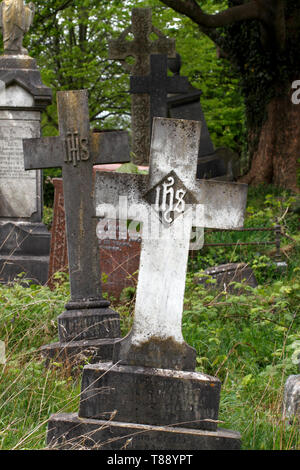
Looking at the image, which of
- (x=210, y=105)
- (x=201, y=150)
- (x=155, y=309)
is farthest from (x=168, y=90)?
(x=155, y=309)

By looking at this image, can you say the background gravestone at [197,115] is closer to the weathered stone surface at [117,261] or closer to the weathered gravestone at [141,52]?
the weathered gravestone at [141,52]

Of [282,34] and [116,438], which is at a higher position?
[282,34]

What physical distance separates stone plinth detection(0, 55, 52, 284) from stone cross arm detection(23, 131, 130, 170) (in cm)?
330

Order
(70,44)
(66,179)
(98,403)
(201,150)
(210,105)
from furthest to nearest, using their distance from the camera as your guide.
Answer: (70,44) → (210,105) → (201,150) → (66,179) → (98,403)

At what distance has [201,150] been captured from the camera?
13844 millimetres

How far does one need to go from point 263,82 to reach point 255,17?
1866 mm

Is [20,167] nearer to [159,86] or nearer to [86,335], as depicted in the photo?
[86,335]

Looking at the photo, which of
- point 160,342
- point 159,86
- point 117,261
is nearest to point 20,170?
point 117,261

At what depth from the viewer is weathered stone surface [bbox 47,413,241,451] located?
11.2 feet

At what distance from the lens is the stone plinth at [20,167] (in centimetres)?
884

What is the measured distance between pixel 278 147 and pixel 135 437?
10865mm

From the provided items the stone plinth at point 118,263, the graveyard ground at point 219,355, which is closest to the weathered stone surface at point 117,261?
the stone plinth at point 118,263
